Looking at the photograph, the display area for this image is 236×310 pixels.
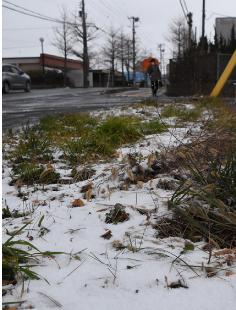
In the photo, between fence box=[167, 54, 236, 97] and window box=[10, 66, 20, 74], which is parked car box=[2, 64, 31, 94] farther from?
fence box=[167, 54, 236, 97]

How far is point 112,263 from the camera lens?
2145mm

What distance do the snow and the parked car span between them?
1933 centimetres

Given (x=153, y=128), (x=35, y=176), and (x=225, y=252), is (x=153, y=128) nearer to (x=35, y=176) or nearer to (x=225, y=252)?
(x=35, y=176)

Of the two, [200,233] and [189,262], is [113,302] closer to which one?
[189,262]

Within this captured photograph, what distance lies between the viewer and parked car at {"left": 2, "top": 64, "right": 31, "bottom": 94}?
70.8 ft

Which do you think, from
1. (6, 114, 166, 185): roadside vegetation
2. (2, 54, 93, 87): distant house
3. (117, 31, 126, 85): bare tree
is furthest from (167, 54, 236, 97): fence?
(117, 31, 126, 85): bare tree

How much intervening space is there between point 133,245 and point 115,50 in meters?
62.8

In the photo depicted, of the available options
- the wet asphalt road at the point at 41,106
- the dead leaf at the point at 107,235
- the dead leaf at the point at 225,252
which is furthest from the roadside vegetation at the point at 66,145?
the dead leaf at the point at 225,252

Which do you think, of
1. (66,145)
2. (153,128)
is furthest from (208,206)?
(153,128)

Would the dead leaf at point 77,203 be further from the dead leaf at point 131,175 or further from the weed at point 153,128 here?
the weed at point 153,128

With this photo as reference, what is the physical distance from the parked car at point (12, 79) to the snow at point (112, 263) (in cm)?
1933

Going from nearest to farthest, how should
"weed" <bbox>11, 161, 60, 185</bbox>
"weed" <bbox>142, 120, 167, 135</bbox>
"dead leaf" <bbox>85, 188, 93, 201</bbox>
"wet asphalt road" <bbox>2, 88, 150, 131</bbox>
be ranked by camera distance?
"dead leaf" <bbox>85, 188, 93, 201</bbox>, "weed" <bbox>11, 161, 60, 185</bbox>, "weed" <bbox>142, 120, 167, 135</bbox>, "wet asphalt road" <bbox>2, 88, 150, 131</bbox>

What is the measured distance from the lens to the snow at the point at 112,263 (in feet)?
6.00

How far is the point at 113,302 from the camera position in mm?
1818
